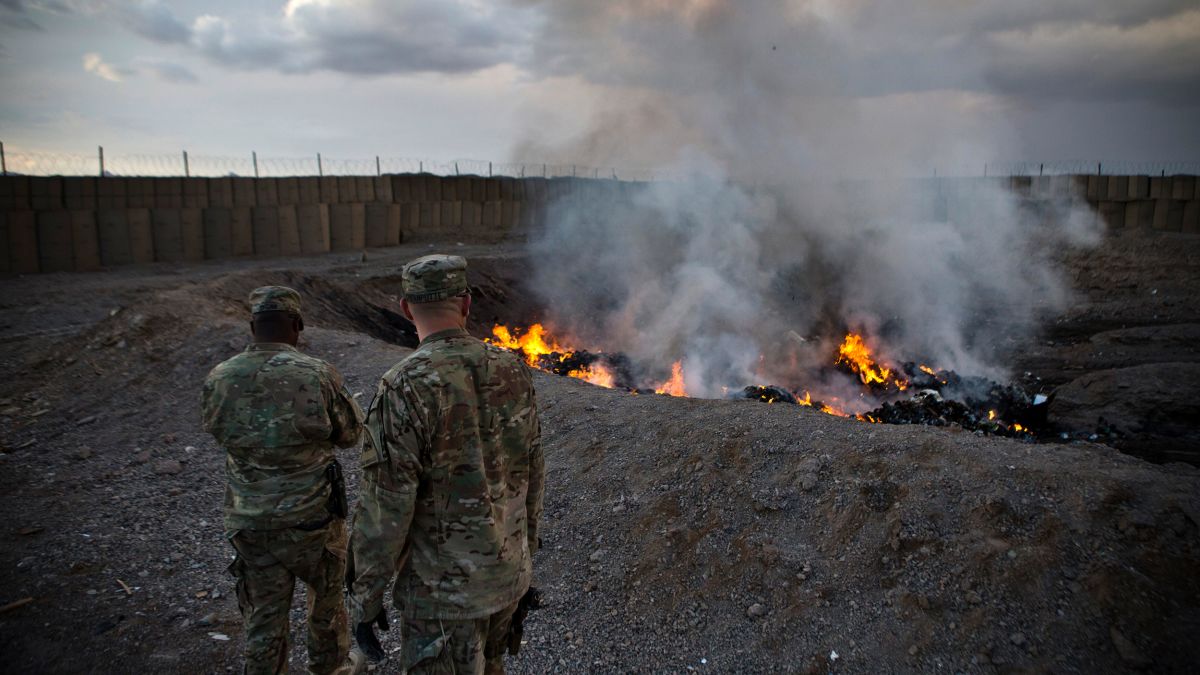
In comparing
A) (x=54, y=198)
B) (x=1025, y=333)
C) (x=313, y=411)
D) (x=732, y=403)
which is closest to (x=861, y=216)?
(x=1025, y=333)

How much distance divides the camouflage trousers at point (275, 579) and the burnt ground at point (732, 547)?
0.78 m

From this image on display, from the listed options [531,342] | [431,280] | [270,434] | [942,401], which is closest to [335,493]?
[270,434]

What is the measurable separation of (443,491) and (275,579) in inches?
49.4

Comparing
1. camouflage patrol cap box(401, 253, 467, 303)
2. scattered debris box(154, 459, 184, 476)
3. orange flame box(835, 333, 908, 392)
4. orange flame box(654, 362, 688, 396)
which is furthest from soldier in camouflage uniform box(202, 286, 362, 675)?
orange flame box(835, 333, 908, 392)

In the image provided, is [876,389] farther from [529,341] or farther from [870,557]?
[870,557]

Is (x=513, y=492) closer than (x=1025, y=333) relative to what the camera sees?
Yes

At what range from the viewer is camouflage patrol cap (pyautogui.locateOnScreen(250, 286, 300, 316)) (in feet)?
10.3

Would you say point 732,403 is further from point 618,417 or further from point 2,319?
point 2,319

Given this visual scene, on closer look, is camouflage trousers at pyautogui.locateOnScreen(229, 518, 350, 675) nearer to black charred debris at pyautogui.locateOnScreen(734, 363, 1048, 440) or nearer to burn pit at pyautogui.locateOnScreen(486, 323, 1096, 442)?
burn pit at pyautogui.locateOnScreen(486, 323, 1096, 442)

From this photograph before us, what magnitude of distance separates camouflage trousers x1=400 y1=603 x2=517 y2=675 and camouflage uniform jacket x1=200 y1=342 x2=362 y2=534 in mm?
963

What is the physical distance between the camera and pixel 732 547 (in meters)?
4.15

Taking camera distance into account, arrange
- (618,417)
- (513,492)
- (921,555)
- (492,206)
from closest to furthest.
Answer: (513,492) → (921,555) → (618,417) → (492,206)

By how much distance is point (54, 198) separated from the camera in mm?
14188

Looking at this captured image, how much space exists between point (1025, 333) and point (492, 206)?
46.6ft
